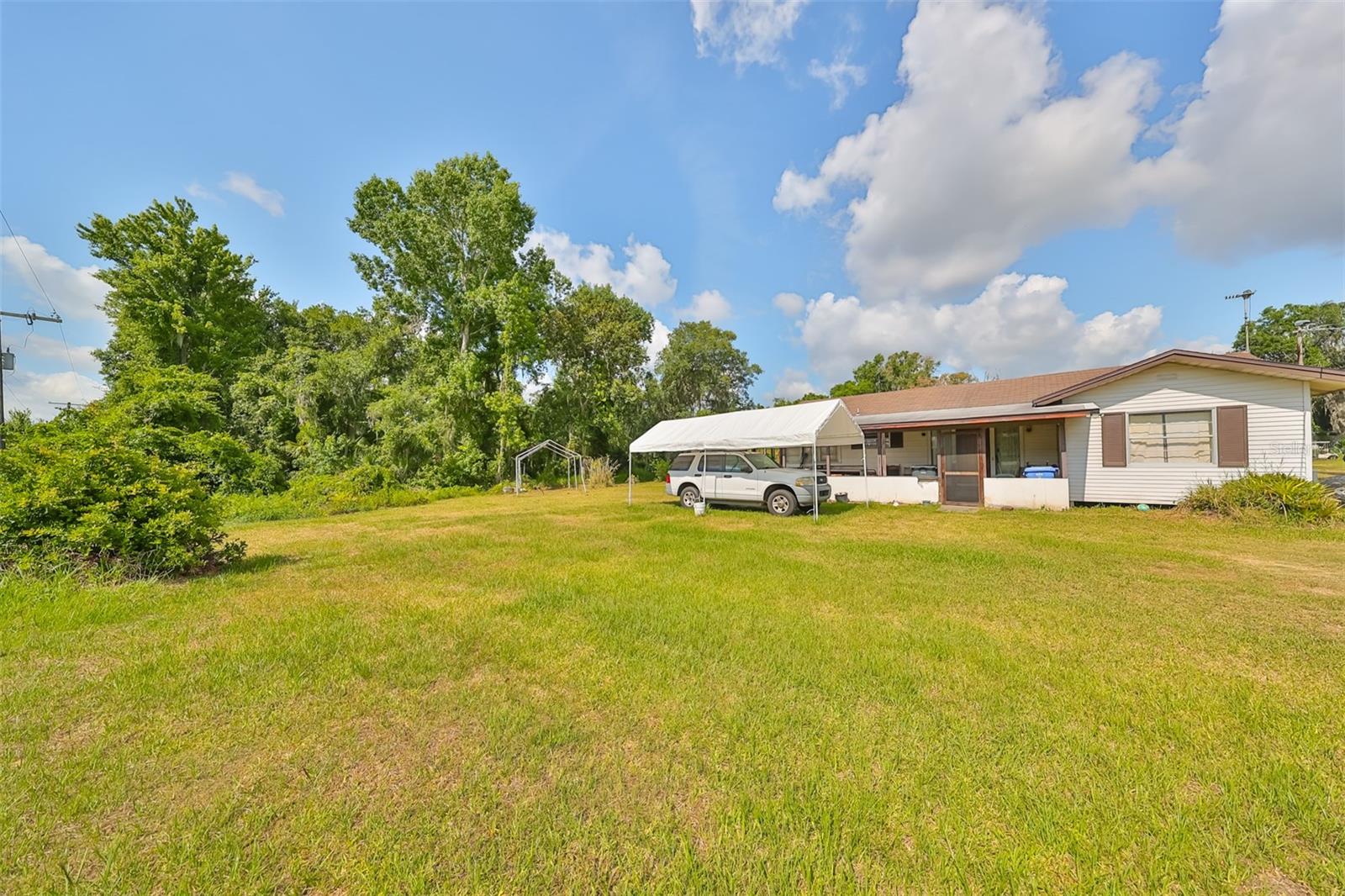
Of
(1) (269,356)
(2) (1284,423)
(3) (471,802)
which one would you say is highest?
(1) (269,356)

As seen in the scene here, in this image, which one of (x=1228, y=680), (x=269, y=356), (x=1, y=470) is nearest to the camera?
(x=1228, y=680)

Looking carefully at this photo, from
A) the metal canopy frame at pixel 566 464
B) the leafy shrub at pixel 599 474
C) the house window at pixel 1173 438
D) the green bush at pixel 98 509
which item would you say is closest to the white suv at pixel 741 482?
the house window at pixel 1173 438

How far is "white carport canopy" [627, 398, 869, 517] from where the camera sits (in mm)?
10570

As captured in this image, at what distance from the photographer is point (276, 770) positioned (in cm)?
224

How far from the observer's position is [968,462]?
12.1m

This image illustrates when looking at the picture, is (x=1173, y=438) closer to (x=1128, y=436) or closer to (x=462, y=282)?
(x=1128, y=436)

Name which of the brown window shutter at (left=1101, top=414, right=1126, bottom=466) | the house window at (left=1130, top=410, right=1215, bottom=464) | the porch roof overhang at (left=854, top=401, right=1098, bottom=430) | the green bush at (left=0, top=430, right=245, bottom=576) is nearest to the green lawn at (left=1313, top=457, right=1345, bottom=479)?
the house window at (left=1130, top=410, right=1215, bottom=464)

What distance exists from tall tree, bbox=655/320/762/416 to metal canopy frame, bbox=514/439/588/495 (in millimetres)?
7533

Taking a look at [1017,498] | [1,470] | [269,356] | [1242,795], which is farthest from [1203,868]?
[269,356]

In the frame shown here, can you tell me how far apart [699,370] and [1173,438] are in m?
22.5

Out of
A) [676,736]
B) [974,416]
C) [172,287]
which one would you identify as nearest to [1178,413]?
[974,416]

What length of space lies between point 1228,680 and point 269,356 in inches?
1141

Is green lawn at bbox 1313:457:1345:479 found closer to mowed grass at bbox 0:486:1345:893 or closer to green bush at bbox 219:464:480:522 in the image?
mowed grass at bbox 0:486:1345:893

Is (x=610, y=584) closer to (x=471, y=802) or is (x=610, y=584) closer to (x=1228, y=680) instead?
(x=471, y=802)
